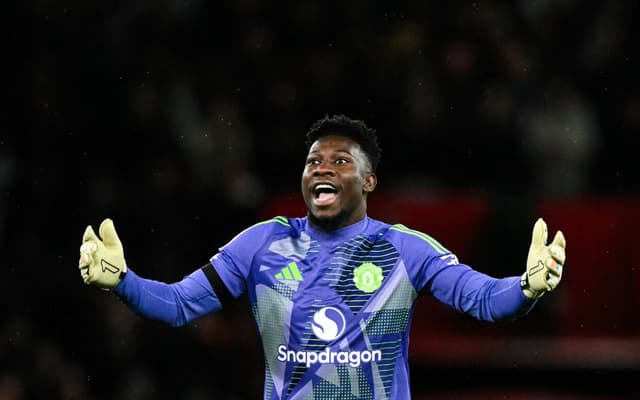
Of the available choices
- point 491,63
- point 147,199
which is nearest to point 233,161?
point 147,199

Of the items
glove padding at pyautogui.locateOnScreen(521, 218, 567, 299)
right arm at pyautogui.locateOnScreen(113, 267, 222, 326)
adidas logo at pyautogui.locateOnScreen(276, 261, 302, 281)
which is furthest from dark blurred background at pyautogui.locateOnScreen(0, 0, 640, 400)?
glove padding at pyautogui.locateOnScreen(521, 218, 567, 299)

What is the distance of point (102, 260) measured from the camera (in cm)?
459

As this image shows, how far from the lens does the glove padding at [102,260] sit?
4.55m

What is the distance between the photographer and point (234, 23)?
1024 centimetres

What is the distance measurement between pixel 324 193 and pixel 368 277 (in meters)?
0.45

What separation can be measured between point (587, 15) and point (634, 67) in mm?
585

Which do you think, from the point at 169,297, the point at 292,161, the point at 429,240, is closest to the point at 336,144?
the point at 429,240

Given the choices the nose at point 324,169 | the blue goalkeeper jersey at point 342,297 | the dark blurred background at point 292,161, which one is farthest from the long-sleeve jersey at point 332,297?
the dark blurred background at point 292,161

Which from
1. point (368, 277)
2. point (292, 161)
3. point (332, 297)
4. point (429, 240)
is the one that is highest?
point (292, 161)

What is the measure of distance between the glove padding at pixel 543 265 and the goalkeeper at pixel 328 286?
2.1 inches

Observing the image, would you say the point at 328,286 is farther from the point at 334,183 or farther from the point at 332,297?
the point at 334,183

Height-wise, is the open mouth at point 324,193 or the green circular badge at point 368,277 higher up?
the open mouth at point 324,193

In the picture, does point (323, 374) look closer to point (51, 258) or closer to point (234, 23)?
point (51, 258)

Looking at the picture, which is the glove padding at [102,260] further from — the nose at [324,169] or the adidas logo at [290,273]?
the nose at [324,169]
